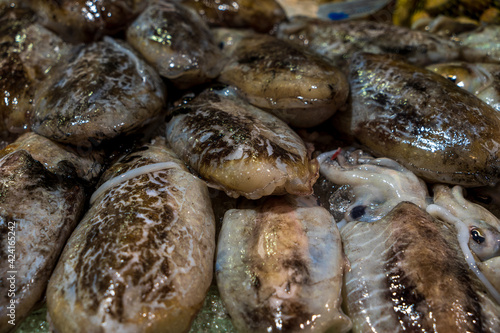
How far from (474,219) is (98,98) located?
2.41 meters

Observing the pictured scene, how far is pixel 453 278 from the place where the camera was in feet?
5.70

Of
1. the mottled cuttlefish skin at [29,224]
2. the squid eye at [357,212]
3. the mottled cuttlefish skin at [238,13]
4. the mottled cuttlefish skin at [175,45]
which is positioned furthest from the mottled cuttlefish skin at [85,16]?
the squid eye at [357,212]

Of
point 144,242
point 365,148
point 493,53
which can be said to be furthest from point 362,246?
point 493,53

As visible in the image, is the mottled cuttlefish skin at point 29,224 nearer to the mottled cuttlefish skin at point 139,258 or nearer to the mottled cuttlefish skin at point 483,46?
the mottled cuttlefish skin at point 139,258

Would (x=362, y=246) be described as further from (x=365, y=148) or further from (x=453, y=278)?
(x=365, y=148)

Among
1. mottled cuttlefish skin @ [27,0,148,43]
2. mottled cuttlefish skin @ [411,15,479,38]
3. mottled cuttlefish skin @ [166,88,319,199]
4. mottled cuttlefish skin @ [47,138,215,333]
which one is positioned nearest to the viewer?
mottled cuttlefish skin @ [47,138,215,333]

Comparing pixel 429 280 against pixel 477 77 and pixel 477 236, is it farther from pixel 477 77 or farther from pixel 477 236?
pixel 477 77

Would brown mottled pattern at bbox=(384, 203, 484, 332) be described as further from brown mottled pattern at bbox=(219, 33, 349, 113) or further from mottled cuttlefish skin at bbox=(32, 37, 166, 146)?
mottled cuttlefish skin at bbox=(32, 37, 166, 146)

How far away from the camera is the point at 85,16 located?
115 inches

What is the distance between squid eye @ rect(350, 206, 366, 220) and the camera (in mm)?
2227

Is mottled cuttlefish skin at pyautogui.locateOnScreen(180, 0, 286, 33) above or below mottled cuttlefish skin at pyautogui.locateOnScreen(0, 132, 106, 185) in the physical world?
above

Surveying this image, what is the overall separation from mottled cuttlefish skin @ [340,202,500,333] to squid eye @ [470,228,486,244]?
0.33 feet

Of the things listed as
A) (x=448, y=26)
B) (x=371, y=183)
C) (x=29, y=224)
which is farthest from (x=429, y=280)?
(x=448, y=26)

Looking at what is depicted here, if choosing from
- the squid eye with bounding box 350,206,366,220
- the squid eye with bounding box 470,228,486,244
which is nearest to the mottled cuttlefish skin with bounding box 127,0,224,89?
the squid eye with bounding box 350,206,366,220
